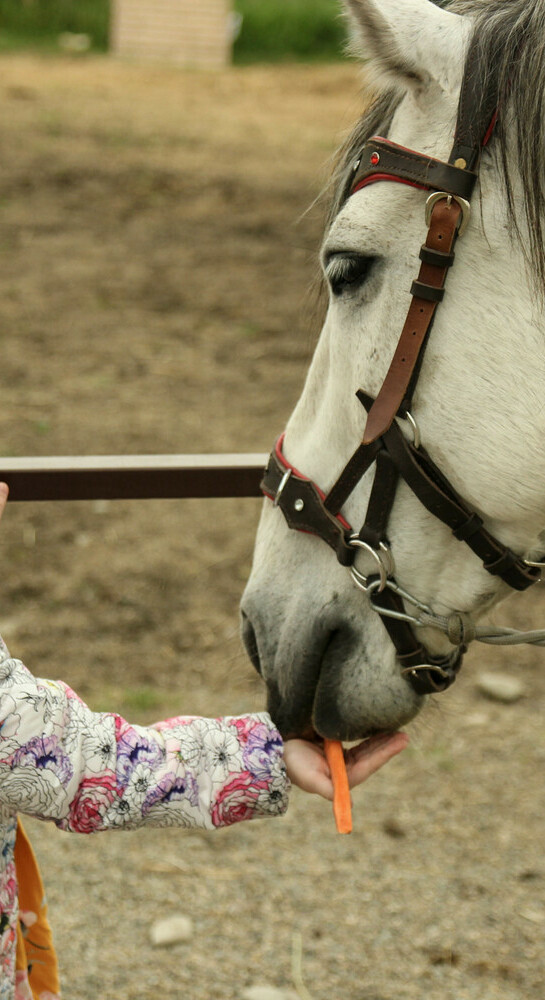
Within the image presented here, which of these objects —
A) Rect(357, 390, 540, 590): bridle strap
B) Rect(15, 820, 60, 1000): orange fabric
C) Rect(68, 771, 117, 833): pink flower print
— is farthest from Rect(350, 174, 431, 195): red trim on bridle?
Rect(15, 820, 60, 1000): orange fabric

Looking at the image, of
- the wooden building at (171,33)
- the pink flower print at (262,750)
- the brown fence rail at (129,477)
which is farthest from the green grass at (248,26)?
the pink flower print at (262,750)

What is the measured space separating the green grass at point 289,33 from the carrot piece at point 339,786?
15307 millimetres

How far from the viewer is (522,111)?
4.71 feet

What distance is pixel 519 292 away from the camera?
1.46m

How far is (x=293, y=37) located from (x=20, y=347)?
11421 mm


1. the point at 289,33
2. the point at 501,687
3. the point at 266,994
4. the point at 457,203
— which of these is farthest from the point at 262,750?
the point at 289,33

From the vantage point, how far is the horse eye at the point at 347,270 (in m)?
1.54

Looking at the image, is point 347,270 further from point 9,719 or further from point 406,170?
point 9,719

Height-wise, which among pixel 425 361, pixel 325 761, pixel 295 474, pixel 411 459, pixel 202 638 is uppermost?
pixel 425 361

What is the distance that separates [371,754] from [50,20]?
15291mm

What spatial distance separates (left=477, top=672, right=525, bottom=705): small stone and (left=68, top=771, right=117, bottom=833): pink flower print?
2.45 meters

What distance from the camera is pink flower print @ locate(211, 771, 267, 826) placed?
1.60m

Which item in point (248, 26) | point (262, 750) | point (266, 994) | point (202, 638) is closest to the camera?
point (262, 750)

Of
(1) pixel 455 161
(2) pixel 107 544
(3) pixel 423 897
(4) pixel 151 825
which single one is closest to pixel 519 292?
(1) pixel 455 161
